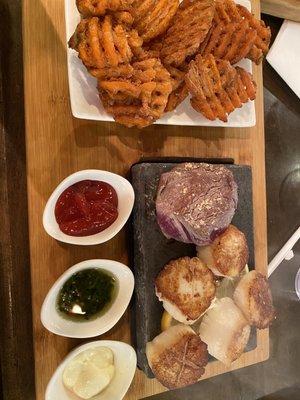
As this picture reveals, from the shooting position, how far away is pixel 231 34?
6.34ft

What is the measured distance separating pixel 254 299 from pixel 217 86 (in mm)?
878

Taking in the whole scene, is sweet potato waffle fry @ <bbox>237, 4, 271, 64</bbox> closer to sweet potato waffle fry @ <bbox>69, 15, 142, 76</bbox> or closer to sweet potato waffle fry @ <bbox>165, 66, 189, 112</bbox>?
sweet potato waffle fry @ <bbox>165, 66, 189, 112</bbox>

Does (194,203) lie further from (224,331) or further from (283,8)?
(283,8)

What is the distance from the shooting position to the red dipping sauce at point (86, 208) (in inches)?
69.8

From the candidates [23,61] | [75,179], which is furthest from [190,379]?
[23,61]

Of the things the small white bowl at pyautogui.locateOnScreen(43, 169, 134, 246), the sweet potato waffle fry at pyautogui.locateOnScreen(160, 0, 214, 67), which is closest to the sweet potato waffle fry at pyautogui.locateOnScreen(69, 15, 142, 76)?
the sweet potato waffle fry at pyautogui.locateOnScreen(160, 0, 214, 67)

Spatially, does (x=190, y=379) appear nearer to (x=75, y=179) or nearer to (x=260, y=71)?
(x=75, y=179)

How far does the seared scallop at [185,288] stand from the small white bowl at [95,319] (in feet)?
0.49

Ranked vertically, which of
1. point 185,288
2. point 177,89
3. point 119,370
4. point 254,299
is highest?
point 177,89

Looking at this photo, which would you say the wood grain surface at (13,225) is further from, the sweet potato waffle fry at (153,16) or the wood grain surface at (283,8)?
the wood grain surface at (283,8)

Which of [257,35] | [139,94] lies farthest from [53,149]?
[257,35]

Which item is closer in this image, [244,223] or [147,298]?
[147,298]

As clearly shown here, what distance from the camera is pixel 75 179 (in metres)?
1.74

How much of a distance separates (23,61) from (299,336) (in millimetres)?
2041
